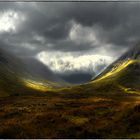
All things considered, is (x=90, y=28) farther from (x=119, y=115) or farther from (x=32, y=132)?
(x=32, y=132)

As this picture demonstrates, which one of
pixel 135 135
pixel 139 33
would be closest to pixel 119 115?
pixel 135 135

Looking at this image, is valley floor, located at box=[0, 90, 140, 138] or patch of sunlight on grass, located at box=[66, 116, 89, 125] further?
patch of sunlight on grass, located at box=[66, 116, 89, 125]

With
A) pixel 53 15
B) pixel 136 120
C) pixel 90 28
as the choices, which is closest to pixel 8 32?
pixel 53 15

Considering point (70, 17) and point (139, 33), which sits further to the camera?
point (139, 33)

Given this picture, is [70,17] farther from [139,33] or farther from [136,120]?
[136,120]

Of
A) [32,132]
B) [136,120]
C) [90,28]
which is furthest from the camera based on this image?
[90,28]

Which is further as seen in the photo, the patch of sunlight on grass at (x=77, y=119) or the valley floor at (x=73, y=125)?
the patch of sunlight on grass at (x=77, y=119)

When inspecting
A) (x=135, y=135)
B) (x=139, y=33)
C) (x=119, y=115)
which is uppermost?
(x=139, y=33)

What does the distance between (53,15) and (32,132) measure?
6.23 m

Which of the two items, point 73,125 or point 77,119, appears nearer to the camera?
point 73,125

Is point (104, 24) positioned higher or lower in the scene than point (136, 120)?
higher

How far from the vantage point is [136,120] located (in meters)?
15.9

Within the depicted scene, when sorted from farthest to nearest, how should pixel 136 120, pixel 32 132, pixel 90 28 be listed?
pixel 90 28, pixel 136 120, pixel 32 132

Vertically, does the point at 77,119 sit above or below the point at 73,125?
above
